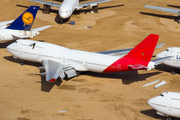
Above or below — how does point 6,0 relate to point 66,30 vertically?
above

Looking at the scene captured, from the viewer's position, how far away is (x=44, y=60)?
38094mm

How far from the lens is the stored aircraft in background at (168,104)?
2561cm

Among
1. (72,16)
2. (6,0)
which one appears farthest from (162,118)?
(6,0)

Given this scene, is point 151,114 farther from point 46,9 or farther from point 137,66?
point 46,9

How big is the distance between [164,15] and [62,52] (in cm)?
4175

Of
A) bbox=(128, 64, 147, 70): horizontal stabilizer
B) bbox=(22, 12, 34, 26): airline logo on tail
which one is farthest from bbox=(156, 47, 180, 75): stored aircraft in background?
bbox=(22, 12, 34, 26): airline logo on tail

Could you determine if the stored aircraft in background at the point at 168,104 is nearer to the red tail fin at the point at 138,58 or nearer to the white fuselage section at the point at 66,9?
the red tail fin at the point at 138,58

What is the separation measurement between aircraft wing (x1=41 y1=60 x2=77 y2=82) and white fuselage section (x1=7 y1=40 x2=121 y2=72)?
69cm

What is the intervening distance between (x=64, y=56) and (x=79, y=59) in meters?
2.48

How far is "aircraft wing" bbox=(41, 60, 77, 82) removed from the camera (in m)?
34.7

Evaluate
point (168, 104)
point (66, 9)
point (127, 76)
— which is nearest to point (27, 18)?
point (66, 9)

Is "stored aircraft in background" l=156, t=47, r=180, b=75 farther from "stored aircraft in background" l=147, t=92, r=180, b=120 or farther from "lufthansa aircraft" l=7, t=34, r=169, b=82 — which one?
"stored aircraft in background" l=147, t=92, r=180, b=120

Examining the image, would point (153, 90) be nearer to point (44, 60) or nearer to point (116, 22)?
point (44, 60)

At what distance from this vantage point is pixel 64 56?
37562 millimetres
